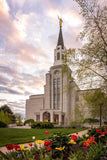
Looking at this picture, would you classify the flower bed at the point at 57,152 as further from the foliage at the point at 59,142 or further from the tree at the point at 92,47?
the tree at the point at 92,47

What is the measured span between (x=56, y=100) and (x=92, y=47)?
1031 inches

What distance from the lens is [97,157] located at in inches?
122

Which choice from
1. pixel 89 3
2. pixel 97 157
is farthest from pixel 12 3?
pixel 97 157

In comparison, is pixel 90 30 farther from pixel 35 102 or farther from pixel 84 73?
pixel 35 102

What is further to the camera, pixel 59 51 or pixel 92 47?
pixel 59 51

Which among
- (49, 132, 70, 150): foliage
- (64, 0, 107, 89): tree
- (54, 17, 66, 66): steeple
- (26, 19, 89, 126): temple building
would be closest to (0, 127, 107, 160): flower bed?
(49, 132, 70, 150): foliage

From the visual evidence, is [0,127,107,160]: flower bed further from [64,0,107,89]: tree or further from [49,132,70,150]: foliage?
[64,0,107,89]: tree

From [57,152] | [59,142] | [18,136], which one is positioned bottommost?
[18,136]

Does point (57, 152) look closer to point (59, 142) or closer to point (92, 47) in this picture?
point (59, 142)

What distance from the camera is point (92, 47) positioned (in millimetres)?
8391

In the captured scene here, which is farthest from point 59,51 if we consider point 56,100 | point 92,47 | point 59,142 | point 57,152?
point 57,152

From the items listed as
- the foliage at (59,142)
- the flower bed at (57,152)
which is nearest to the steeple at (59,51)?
the foliage at (59,142)

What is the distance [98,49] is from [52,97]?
26619 millimetres

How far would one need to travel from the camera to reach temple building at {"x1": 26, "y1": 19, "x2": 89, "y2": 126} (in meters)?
31.1
